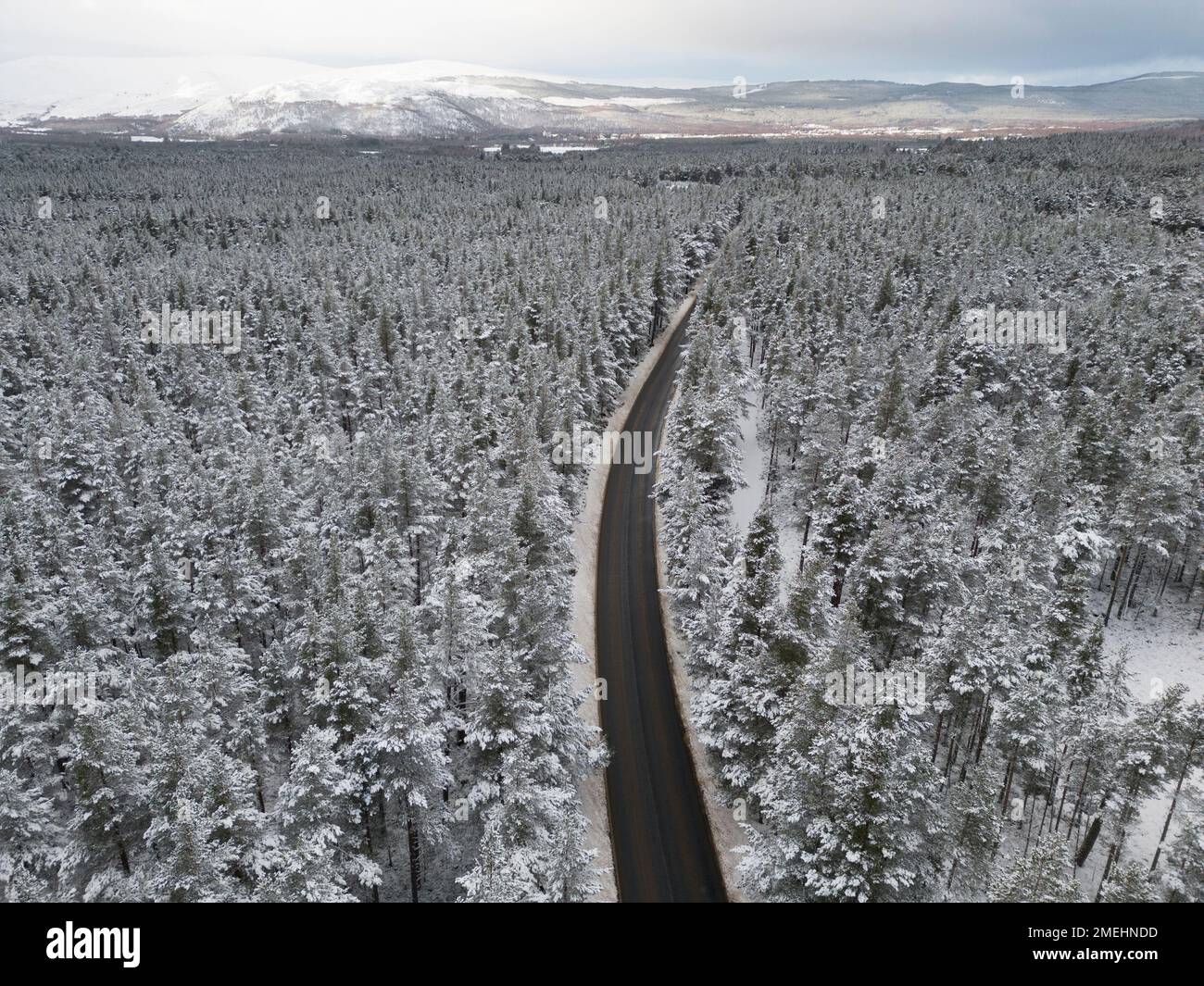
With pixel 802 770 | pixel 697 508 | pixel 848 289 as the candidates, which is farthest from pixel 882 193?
pixel 802 770

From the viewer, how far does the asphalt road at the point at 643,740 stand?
110ft

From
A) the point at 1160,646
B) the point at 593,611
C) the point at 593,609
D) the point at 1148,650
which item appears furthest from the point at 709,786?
the point at 1160,646

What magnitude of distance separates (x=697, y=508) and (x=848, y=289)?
57.8 meters

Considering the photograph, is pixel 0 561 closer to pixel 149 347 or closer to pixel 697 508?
pixel 697 508

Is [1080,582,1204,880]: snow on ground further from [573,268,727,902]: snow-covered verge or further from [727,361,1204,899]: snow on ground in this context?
[573,268,727,902]: snow-covered verge

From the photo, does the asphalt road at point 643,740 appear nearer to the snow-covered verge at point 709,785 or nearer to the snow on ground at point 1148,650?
the snow-covered verge at point 709,785

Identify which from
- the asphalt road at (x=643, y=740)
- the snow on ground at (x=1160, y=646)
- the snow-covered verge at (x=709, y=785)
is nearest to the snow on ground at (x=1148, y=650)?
the snow on ground at (x=1160, y=646)

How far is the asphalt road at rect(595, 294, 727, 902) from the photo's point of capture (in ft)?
110

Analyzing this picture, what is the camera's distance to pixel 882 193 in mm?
150250

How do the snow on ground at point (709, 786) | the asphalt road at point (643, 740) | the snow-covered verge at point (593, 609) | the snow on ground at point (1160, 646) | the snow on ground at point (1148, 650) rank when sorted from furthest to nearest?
1. the snow on ground at point (1160, 646)
2. the snow on ground at point (1148, 650)
3. the snow-covered verge at point (593, 609)
4. the asphalt road at point (643, 740)
5. the snow on ground at point (709, 786)

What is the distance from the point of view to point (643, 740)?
40781 mm

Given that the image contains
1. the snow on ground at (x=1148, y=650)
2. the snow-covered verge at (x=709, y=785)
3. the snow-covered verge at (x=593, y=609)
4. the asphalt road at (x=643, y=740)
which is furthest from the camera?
the snow on ground at (x=1148, y=650)

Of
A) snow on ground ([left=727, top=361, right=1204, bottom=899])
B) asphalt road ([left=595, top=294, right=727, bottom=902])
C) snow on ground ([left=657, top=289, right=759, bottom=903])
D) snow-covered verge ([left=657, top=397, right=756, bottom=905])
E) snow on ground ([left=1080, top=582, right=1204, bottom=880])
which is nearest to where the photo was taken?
snow-covered verge ([left=657, top=397, right=756, bottom=905])

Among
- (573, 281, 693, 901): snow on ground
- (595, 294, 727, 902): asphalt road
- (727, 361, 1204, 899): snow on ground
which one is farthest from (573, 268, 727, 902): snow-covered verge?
(727, 361, 1204, 899): snow on ground
